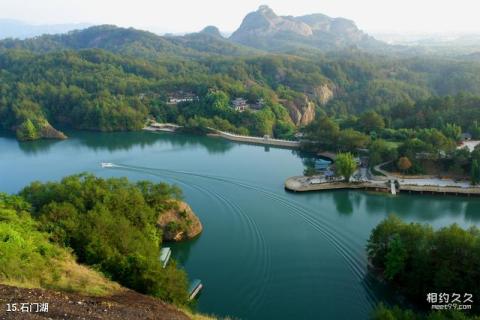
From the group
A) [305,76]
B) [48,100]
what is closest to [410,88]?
[305,76]

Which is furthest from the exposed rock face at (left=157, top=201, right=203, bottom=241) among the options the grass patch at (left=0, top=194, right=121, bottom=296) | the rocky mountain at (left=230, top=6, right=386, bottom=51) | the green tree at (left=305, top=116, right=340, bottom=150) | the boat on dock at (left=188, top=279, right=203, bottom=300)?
the rocky mountain at (left=230, top=6, right=386, bottom=51)

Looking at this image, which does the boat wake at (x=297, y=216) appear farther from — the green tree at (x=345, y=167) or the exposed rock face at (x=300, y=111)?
the exposed rock face at (x=300, y=111)

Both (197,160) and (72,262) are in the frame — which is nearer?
(72,262)

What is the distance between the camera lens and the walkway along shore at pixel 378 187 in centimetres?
2297

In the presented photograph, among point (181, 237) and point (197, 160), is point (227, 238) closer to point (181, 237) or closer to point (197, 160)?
point (181, 237)

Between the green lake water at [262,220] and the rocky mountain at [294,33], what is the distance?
90.1m

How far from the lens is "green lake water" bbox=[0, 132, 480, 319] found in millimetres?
13766

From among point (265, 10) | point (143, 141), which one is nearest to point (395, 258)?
point (143, 141)

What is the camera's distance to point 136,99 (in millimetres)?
48344

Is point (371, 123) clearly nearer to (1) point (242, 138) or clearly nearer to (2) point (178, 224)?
(1) point (242, 138)

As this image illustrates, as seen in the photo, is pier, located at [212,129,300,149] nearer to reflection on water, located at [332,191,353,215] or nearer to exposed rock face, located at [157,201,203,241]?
reflection on water, located at [332,191,353,215]

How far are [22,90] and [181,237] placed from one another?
4285cm

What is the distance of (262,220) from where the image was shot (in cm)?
1956

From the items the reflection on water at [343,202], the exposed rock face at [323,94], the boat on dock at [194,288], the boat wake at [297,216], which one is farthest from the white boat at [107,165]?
the exposed rock face at [323,94]
